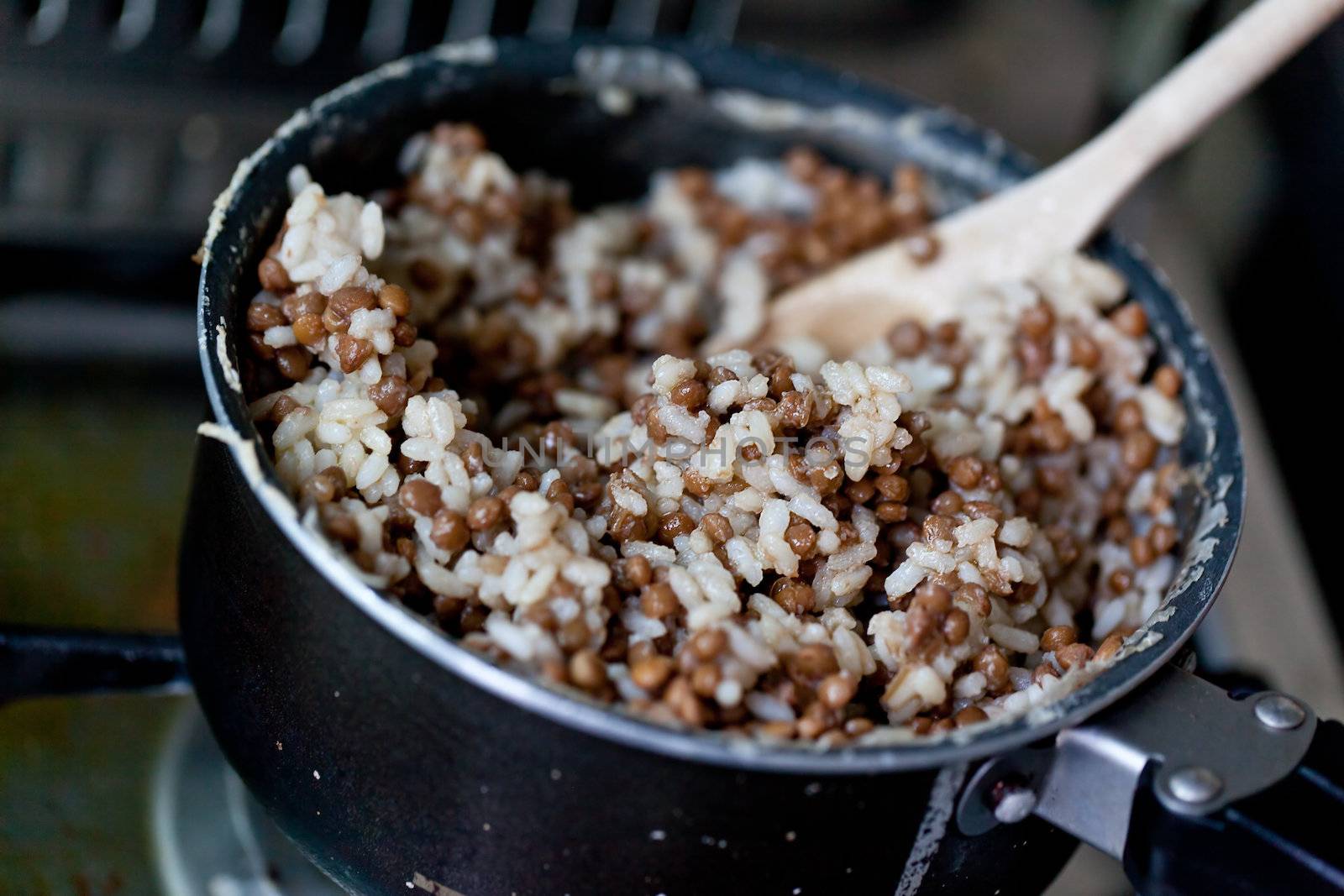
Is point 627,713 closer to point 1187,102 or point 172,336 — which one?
point 1187,102

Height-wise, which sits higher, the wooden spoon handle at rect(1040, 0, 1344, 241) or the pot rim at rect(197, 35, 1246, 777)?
the wooden spoon handle at rect(1040, 0, 1344, 241)

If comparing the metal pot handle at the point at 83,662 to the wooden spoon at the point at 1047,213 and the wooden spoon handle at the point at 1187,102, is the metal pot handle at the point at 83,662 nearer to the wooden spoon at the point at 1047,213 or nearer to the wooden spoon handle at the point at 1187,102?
the wooden spoon at the point at 1047,213

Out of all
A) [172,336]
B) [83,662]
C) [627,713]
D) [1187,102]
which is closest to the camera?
[627,713]

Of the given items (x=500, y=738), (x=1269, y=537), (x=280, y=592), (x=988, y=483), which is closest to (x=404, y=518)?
(x=280, y=592)

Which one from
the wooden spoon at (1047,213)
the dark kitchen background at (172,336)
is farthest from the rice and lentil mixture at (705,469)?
the dark kitchen background at (172,336)

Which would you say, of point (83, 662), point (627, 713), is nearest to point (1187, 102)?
point (627, 713)

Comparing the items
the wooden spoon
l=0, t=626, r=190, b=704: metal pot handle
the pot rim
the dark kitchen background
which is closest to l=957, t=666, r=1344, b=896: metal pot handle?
the pot rim

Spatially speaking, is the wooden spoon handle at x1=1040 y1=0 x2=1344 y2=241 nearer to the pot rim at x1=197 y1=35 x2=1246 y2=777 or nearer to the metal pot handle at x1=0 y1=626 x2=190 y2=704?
the pot rim at x1=197 y1=35 x2=1246 y2=777
